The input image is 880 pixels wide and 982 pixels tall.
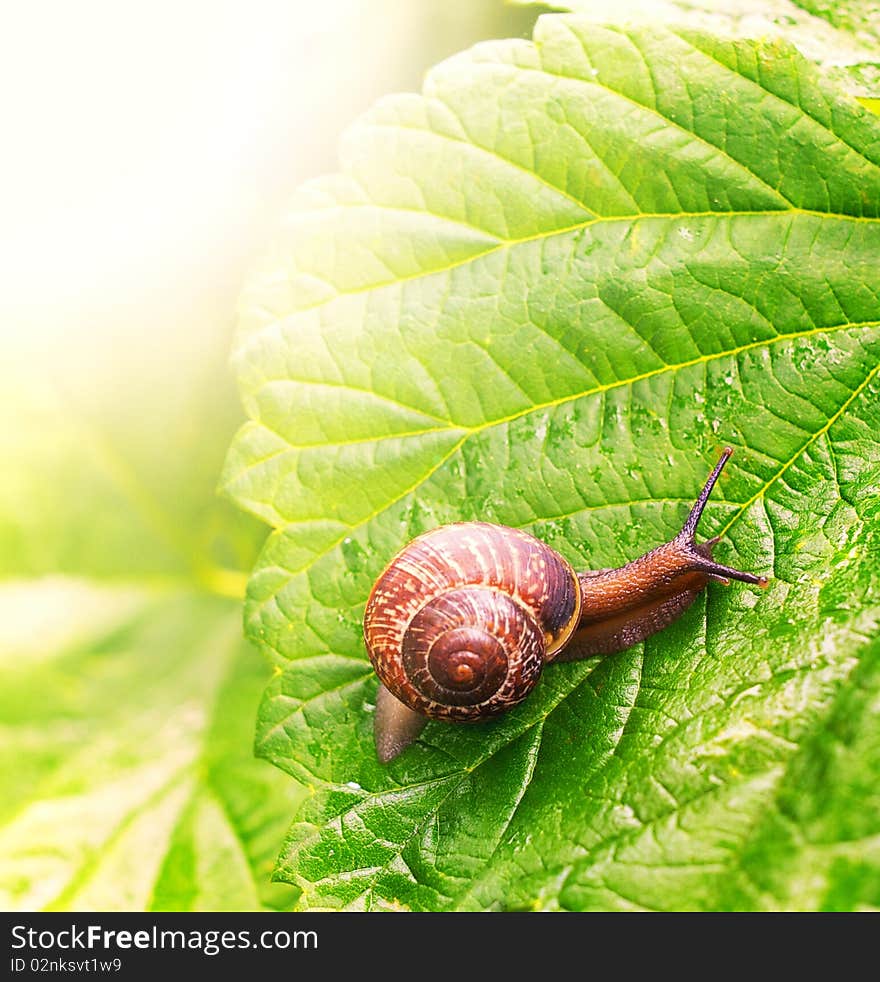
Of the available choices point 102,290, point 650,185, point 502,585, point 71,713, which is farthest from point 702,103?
point 71,713

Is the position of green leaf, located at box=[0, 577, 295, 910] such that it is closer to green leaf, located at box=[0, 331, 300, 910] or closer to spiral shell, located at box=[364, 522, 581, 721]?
green leaf, located at box=[0, 331, 300, 910]

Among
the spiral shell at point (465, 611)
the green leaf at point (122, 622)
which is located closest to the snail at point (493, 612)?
the spiral shell at point (465, 611)

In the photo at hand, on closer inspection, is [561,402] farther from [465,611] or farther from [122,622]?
[122,622]

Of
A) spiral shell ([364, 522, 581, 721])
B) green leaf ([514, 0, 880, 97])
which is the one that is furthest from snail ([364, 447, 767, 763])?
green leaf ([514, 0, 880, 97])

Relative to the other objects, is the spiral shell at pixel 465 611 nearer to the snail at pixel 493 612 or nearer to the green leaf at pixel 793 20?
the snail at pixel 493 612

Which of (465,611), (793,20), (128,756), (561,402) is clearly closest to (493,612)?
(465,611)

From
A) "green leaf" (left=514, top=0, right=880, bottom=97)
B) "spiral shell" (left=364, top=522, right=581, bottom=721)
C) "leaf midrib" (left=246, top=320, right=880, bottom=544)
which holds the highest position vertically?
"green leaf" (left=514, top=0, right=880, bottom=97)
